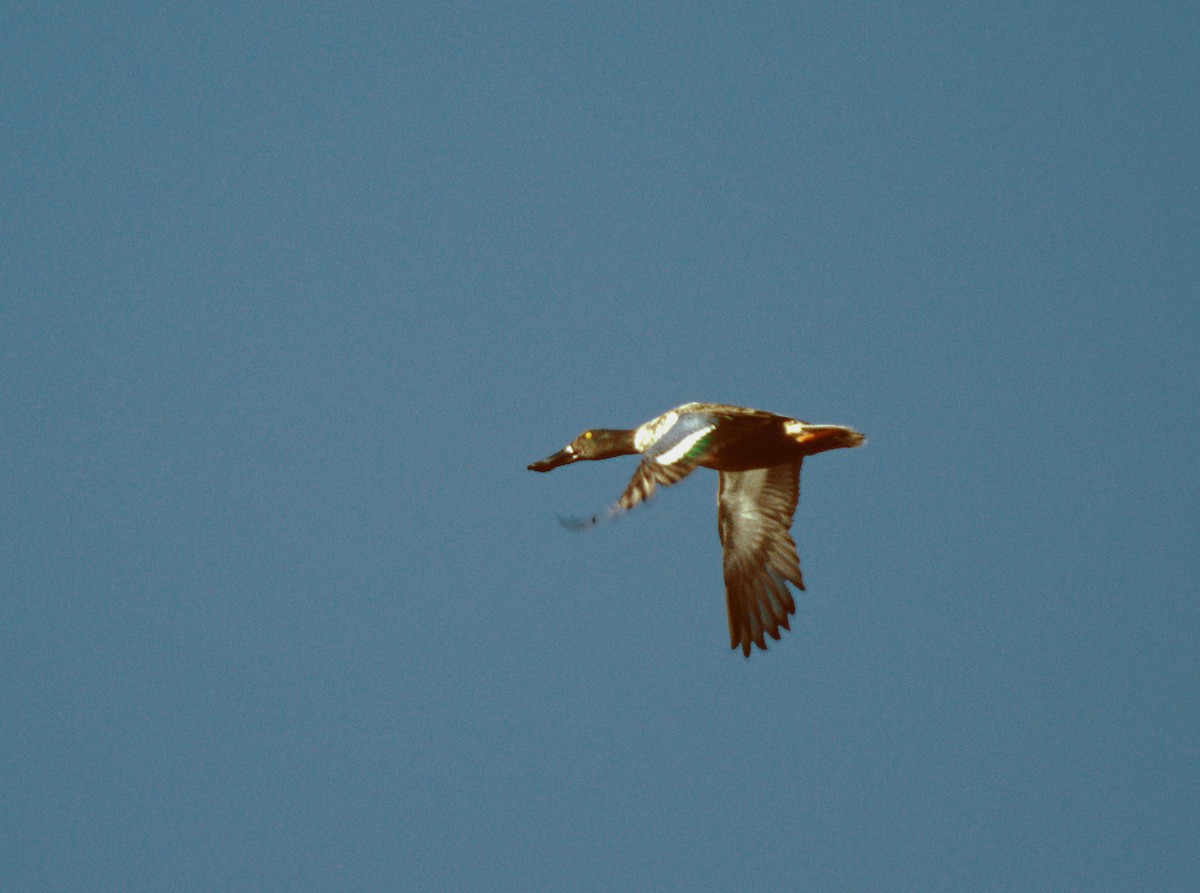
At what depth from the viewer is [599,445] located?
12219mm

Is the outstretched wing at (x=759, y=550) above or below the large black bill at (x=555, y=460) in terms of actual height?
below

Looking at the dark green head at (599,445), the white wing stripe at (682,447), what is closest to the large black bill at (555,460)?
the dark green head at (599,445)

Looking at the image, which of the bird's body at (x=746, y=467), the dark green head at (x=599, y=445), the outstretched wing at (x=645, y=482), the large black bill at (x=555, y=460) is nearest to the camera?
the outstretched wing at (x=645, y=482)

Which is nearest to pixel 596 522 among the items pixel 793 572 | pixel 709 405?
pixel 709 405

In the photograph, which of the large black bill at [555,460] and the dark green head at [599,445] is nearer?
the dark green head at [599,445]

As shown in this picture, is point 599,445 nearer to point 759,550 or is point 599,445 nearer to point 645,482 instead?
point 759,550

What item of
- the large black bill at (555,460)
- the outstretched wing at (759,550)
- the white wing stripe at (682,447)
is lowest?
the outstretched wing at (759,550)

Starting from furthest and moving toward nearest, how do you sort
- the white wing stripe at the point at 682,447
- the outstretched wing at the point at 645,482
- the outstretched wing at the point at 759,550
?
1. the outstretched wing at the point at 759,550
2. the white wing stripe at the point at 682,447
3. the outstretched wing at the point at 645,482

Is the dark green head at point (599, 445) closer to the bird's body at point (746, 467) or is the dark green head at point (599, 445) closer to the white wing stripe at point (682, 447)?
the bird's body at point (746, 467)

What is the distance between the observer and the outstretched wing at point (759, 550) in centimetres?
1176

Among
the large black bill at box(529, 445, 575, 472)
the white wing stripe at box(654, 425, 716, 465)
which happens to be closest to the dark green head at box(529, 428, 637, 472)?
the large black bill at box(529, 445, 575, 472)

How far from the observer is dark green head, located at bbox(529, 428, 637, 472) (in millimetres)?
12172

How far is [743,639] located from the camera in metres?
11.8

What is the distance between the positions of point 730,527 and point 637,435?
998mm
